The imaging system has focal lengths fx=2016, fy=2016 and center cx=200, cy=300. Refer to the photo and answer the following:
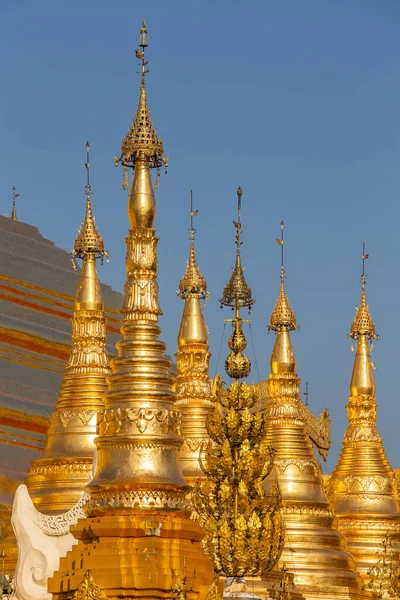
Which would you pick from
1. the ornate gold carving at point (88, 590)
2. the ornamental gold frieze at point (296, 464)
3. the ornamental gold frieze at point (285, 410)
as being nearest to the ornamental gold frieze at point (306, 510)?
the ornamental gold frieze at point (296, 464)

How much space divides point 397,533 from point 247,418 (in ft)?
55.0

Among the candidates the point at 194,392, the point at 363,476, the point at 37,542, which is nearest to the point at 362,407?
the point at 363,476

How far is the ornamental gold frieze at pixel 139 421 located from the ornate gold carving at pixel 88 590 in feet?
10.6

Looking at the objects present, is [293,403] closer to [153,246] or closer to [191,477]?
[191,477]

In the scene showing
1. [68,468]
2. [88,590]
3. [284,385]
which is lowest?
[88,590]

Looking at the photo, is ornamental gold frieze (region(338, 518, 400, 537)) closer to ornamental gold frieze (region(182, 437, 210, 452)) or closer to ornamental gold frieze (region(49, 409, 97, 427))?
ornamental gold frieze (region(182, 437, 210, 452))

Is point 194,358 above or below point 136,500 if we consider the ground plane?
above

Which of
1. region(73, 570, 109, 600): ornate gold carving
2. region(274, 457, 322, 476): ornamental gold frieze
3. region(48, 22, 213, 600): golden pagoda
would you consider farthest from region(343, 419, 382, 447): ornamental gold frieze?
region(73, 570, 109, 600): ornate gold carving

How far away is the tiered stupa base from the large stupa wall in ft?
37.4

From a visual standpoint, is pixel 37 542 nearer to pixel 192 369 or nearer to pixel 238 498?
pixel 192 369

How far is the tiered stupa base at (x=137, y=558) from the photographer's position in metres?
25.9

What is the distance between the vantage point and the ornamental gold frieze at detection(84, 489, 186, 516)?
26.6 m

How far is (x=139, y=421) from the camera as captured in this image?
27141 mm

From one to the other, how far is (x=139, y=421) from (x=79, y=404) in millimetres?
5818
